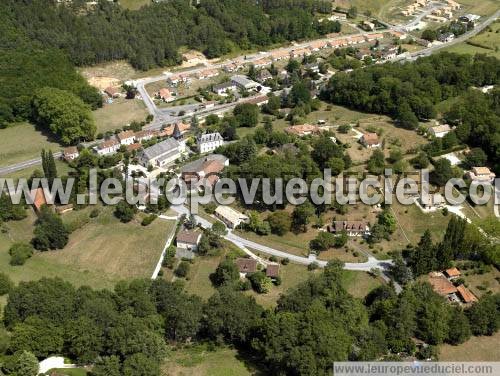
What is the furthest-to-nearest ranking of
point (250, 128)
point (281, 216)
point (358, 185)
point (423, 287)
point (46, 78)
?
point (46, 78) → point (250, 128) → point (358, 185) → point (281, 216) → point (423, 287)

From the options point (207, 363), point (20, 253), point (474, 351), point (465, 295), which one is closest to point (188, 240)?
point (207, 363)

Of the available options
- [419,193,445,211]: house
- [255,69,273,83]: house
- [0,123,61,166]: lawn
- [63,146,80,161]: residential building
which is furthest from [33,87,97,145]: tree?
[419,193,445,211]: house

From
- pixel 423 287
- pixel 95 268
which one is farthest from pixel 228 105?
pixel 423 287

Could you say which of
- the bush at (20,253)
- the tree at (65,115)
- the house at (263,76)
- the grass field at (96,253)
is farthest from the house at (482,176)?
the tree at (65,115)

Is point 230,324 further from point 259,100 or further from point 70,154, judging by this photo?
point 259,100

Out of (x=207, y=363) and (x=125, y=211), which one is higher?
(x=125, y=211)

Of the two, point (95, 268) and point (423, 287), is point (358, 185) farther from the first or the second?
point (95, 268)
